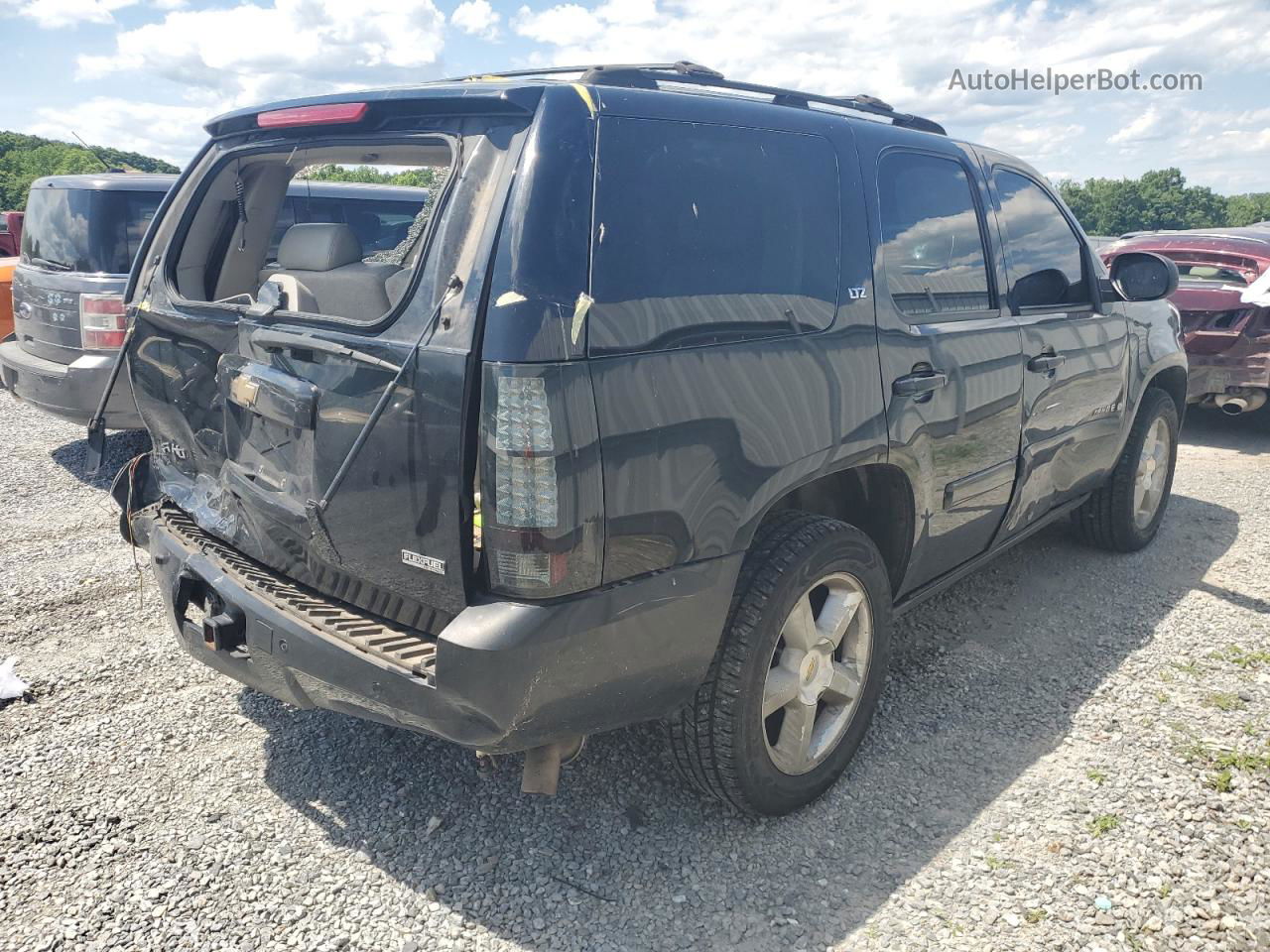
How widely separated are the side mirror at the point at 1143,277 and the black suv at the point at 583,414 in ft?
3.81

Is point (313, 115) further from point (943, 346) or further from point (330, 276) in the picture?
point (943, 346)

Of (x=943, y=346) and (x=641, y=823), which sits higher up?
(x=943, y=346)

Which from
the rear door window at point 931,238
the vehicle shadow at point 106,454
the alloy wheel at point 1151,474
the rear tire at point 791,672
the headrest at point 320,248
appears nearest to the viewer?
the rear tire at point 791,672

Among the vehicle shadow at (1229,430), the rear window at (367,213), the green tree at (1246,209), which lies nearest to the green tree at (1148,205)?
the green tree at (1246,209)

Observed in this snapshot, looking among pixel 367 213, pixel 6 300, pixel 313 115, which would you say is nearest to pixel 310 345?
pixel 313 115

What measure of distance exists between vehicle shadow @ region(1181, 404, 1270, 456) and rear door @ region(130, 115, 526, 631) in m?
7.26

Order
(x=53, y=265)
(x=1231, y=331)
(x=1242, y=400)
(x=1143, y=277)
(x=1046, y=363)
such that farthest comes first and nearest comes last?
(x=1242, y=400), (x=1231, y=331), (x=53, y=265), (x=1143, y=277), (x=1046, y=363)

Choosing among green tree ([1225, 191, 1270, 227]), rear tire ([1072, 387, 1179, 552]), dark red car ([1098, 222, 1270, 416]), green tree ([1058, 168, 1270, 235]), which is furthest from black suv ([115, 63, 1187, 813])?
green tree ([1225, 191, 1270, 227])

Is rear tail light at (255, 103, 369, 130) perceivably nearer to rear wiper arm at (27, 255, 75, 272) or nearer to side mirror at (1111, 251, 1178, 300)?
side mirror at (1111, 251, 1178, 300)

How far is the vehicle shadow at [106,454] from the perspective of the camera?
5.96m

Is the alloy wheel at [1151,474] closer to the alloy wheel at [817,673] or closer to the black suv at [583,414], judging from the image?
the black suv at [583,414]

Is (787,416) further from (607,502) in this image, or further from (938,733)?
(938,733)

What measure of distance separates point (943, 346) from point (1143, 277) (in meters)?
1.73

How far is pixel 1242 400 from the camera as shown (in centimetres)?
739
